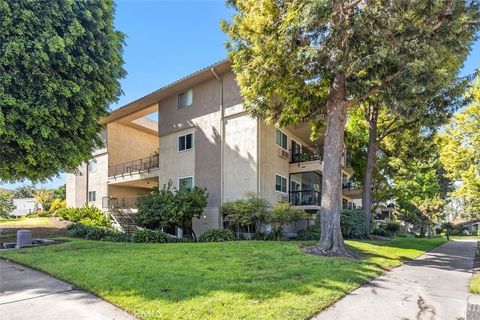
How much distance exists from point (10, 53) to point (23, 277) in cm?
807

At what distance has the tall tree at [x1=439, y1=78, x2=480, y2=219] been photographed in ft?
66.6

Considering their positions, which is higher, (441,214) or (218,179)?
(218,179)

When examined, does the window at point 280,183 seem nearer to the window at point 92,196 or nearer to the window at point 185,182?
the window at point 185,182

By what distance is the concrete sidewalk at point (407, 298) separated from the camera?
598 cm

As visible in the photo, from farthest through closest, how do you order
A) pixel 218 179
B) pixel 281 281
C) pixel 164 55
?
pixel 218 179 < pixel 164 55 < pixel 281 281

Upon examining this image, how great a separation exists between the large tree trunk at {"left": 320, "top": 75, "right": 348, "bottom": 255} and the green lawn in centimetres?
121

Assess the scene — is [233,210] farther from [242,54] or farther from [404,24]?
[404,24]

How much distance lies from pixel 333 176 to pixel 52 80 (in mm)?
11240

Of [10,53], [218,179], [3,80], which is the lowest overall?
[218,179]

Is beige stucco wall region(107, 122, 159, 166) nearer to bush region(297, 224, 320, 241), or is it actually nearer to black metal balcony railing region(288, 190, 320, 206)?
black metal balcony railing region(288, 190, 320, 206)

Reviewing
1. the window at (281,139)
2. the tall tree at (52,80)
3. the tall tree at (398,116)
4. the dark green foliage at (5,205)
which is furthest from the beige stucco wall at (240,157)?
the dark green foliage at (5,205)

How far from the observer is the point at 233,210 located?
1761 cm

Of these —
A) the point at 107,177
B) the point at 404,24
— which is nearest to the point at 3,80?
the point at 404,24

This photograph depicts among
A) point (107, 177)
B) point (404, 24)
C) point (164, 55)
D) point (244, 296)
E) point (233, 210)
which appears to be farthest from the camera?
point (107, 177)
